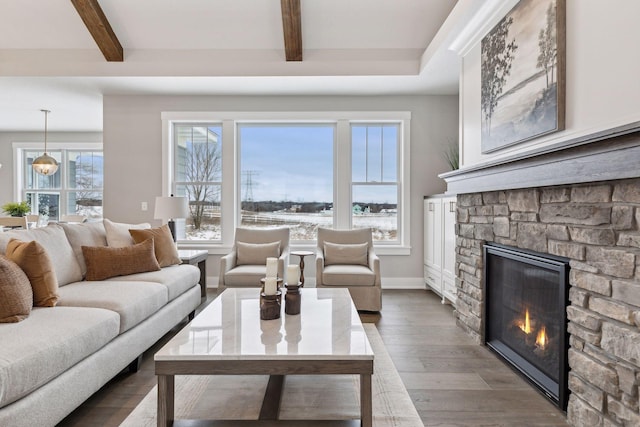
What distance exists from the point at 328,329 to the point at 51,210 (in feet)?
25.4

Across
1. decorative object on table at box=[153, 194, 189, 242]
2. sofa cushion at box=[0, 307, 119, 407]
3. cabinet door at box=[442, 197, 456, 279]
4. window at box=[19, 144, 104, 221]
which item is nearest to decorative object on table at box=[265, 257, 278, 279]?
sofa cushion at box=[0, 307, 119, 407]

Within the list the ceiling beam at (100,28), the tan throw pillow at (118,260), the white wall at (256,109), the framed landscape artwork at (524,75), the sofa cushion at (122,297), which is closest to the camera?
the framed landscape artwork at (524,75)

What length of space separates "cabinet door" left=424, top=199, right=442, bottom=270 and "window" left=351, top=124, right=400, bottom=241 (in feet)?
1.58

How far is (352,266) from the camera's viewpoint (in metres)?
4.21

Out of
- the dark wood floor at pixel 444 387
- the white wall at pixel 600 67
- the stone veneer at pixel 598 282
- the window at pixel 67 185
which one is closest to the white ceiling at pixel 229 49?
the white wall at pixel 600 67

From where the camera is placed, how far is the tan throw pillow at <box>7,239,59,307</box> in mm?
2240

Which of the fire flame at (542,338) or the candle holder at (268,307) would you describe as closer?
the candle holder at (268,307)

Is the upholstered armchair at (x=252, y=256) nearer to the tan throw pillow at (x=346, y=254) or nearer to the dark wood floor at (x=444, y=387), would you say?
the tan throw pillow at (x=346, y=254)

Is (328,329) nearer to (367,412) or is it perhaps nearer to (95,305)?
(367,412)

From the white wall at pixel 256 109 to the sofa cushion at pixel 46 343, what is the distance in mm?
3239

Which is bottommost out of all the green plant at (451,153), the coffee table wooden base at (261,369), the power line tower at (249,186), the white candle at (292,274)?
→ the coffee table wooden base at (261,369)

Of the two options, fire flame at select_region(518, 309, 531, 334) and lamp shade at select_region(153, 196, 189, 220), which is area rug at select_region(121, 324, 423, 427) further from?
lamp shade at select_region(153, 196, 189, 220)

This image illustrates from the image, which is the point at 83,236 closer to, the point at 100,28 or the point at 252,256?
the point at 252,256

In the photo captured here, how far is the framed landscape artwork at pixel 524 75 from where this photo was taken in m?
2.10
